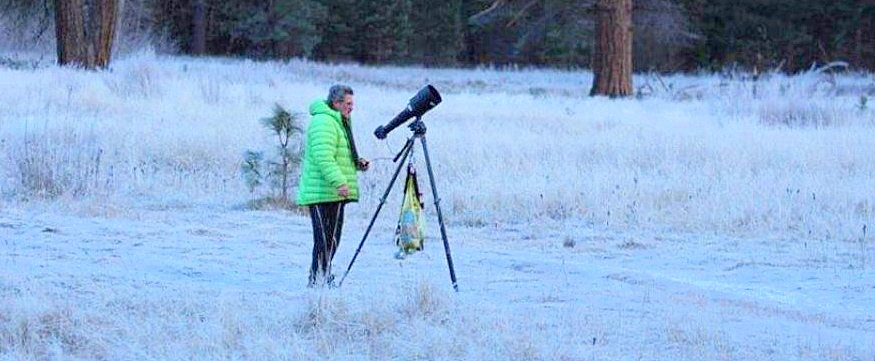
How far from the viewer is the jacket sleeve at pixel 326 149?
8.51 m

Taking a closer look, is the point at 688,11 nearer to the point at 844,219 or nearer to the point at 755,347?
the point at 844,219

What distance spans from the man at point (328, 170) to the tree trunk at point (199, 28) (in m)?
41.4

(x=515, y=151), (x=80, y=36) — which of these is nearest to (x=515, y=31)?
(x=80, y=36)

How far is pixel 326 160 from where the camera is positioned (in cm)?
851

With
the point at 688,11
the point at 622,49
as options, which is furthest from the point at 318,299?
the point at 688,11

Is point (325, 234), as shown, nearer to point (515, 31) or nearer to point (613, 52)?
point (613, 52)

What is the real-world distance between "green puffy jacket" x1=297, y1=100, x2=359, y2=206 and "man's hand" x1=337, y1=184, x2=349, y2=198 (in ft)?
0.08

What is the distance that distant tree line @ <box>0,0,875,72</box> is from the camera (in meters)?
47.2

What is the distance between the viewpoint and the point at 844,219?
40.0 feet

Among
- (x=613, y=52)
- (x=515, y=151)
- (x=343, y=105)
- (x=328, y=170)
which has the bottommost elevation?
(x=515, y=151)

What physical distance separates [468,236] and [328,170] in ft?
12.0

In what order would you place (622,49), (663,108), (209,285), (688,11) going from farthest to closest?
(688,11), (622,49), (663,108), (209,285)

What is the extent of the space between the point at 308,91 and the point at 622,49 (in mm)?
7841

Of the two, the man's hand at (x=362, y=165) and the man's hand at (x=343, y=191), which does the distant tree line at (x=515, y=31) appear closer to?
the man's hand at (x=362, y=165)
